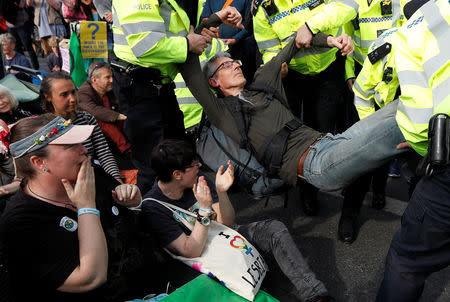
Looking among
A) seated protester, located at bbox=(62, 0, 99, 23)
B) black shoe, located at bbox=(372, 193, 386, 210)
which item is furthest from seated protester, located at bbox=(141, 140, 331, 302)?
seated protester, located at bbox=(62, 0, 99, 23)

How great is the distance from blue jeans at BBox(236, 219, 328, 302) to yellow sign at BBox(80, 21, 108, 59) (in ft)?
11.8

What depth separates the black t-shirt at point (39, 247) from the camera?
1.30 meters

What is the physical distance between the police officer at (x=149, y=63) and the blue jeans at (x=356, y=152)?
968mm

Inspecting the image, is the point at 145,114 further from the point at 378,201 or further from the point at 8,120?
the point at 378,201

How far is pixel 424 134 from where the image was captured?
1.37 m

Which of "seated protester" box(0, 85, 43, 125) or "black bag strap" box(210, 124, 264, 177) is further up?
"seated protester" box(0, 85, 43, 125)

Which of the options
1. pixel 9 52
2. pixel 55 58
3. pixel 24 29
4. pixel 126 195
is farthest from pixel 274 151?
pixel 24 29

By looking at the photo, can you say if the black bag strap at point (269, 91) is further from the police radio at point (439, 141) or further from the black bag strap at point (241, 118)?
the police radio at point (439, 141)

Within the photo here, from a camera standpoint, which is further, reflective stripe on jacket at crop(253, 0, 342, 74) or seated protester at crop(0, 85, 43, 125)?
seated protester at crop(0, 85, 43, 125)

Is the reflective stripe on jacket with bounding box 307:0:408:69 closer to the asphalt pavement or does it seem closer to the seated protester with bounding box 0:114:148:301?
the asphalt pavement

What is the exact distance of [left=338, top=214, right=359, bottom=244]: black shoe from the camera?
2.55 m

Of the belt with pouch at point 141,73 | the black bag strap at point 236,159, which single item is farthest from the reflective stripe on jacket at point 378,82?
the belt with pouch at point 141,73

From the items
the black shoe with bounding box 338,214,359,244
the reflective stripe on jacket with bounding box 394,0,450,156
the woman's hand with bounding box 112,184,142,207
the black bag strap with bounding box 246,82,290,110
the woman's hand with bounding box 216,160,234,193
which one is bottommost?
the black shoe with bounding box 338,214,359,244

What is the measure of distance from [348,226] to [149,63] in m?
1.70
